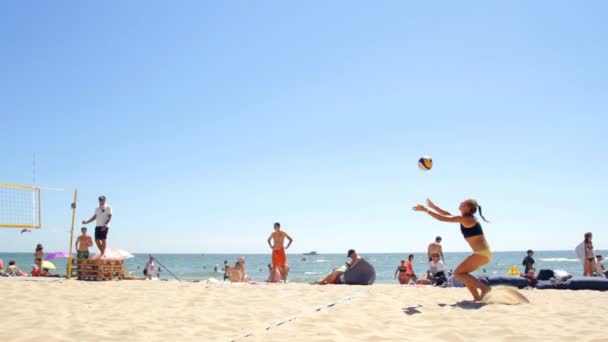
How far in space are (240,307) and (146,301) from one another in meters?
1.42

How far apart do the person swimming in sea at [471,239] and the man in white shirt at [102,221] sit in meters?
6.78

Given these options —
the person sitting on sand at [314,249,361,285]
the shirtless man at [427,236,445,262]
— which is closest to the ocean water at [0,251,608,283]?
the shirtless man at [427,236,445,262]

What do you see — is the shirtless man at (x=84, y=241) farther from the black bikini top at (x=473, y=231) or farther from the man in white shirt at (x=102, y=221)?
the black bikini top at (x=473, y=231)

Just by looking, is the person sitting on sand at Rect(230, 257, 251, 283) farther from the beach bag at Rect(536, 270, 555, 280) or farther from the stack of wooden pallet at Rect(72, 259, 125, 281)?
the beach bag at Rect(536, 270, 555, 280)

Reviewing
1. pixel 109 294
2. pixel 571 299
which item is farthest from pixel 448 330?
pixel 109 294

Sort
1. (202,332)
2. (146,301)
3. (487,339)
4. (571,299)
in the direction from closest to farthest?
1. (487,339)
2. (202,332)
3. (146,301)
4. (571,299)

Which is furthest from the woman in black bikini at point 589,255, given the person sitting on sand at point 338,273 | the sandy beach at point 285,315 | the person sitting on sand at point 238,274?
the person sitting on sand at point 238,274

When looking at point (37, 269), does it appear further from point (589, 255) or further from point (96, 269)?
point (589, 255)

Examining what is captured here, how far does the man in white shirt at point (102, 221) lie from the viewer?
977cm

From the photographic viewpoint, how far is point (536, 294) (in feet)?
24.0

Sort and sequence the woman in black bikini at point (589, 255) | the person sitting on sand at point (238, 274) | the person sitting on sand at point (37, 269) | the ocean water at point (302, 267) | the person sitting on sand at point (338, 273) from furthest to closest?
the ocean water at point (302, 267)
the person sitting on sand at point (37, 269)
the person sitting on sand at point (238, 274)
the woman in black bikini at point (589, 255)
the person sitting on sand at point (338, 273)

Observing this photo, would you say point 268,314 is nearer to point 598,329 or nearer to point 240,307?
point 240,307

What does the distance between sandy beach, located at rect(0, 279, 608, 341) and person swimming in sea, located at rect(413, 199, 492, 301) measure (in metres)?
0.37

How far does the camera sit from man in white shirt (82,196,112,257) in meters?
9.77
